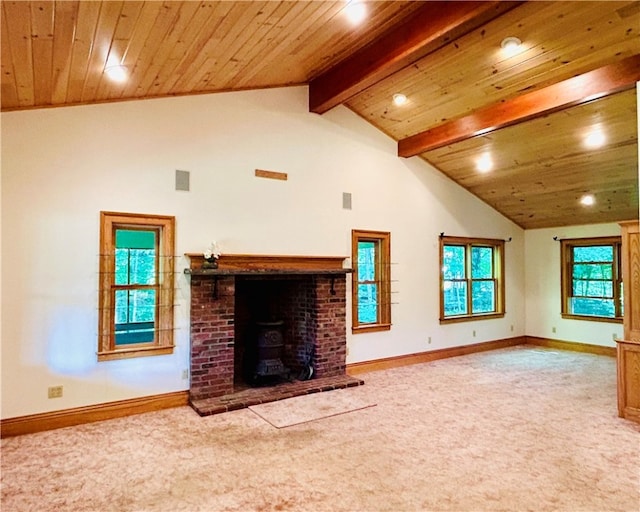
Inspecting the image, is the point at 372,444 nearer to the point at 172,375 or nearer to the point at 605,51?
the point at 172,375

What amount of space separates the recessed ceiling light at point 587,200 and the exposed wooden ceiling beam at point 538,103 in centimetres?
252

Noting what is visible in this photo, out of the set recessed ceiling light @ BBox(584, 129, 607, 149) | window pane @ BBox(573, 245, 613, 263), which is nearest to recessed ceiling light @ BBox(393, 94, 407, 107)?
recessed ceiling light @ BBox(584, 129, 607, 149)

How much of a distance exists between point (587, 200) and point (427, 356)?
11.6 ft

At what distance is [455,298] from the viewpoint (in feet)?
24.2

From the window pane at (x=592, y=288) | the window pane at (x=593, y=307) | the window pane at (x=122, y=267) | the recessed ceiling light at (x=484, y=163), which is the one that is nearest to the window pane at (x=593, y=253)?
the window pane at (x=592, y=288)

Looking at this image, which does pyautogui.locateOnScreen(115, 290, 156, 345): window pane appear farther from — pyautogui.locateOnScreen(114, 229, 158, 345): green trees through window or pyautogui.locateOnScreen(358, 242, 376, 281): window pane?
pyautogui.locateOnScreen(358, 242, 376, 281): window pane

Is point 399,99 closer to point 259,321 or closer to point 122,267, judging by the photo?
point 259,321

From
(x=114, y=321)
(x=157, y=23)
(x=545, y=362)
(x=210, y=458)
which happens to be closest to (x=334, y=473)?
(x=210, y=458)

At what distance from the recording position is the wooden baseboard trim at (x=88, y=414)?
3.74 m

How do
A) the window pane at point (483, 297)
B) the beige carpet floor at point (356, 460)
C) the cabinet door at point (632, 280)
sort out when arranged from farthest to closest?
the window pane at point (483, 297), the cabinet door at point (632, 280), the beige carpet floor at point (356, 460)

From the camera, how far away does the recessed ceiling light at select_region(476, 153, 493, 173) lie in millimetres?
6197

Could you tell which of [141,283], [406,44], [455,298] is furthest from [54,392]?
[455,298]

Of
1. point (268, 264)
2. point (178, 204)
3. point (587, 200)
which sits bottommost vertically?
point (268, 264)

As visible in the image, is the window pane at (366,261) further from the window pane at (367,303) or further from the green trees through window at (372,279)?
the window pane at (367,303)
